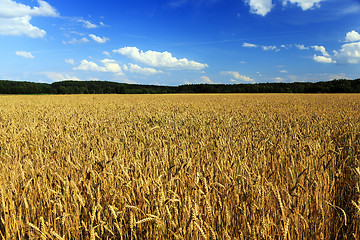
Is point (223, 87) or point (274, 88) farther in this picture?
point (223, 87)

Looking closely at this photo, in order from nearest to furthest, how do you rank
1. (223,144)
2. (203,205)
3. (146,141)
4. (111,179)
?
(203,205), (111,179), (223,144), (146,141)

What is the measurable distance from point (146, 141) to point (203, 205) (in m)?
2.31

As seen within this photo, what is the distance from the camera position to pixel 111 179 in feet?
8.13

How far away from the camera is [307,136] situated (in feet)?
14.6

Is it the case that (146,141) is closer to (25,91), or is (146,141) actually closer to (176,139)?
(176,139)

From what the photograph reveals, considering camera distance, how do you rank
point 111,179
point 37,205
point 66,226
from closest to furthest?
1. point 66,226
2. point 37,205
3. point 111,179

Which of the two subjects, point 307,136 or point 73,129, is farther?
point 73,129

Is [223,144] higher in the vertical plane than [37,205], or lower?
higher

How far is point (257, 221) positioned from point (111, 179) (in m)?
1.40

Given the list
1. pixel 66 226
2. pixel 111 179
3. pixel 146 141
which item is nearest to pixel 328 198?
pixel 111 179

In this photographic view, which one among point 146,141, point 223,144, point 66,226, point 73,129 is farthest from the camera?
point 73,129

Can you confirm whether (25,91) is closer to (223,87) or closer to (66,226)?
(223,87)

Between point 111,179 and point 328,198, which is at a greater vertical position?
point 111,179

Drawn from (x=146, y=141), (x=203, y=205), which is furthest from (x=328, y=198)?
(x=146, y=141)
